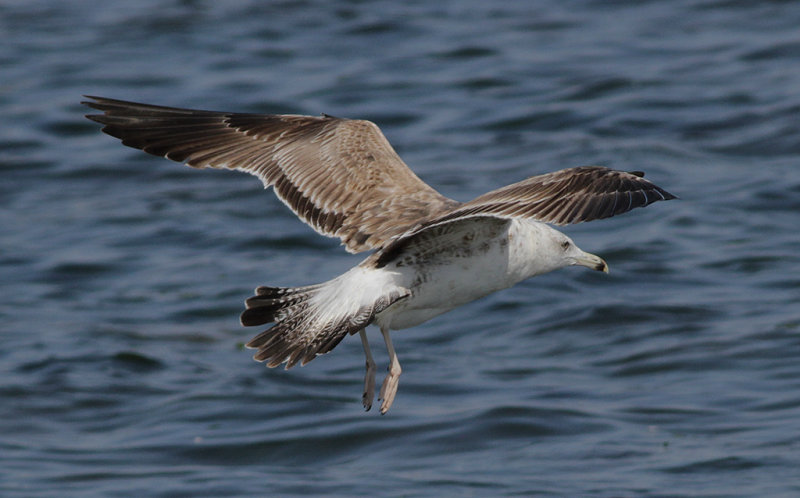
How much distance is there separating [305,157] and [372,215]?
75 centimetres

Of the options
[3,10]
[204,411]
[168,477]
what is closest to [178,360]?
[204,411]

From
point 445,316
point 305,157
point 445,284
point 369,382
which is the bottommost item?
point 445,316

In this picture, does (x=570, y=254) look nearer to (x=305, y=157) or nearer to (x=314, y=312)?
(x=314, y=312)

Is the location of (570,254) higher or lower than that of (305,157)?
lower

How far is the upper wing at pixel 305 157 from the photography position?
7.34 metres

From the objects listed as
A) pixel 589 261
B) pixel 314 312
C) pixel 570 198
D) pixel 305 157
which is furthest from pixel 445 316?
pixel 570 198

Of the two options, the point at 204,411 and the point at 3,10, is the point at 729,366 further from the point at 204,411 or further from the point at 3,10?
the point at 3,10

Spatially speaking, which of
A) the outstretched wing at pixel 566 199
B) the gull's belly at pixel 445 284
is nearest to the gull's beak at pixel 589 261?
the gull's belly at pixel 445 284

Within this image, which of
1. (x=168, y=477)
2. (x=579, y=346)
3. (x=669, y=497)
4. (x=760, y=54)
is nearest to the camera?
(x=669, y=497)

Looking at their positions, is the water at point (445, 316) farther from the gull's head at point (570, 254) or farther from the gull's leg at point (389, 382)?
the gull's leg at point (389, 382)

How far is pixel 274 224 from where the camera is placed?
15.0 metres

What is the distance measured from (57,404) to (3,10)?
36.2 feet

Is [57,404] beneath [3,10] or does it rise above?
Result: beneath

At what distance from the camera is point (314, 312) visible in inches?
258
